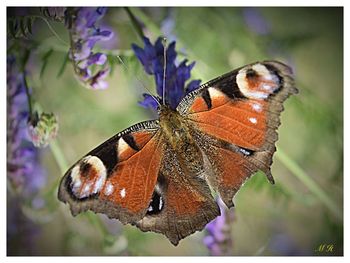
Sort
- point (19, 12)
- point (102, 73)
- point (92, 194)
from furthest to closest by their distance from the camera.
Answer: point (19, 12)
point (102, 73)
point (92, 194)

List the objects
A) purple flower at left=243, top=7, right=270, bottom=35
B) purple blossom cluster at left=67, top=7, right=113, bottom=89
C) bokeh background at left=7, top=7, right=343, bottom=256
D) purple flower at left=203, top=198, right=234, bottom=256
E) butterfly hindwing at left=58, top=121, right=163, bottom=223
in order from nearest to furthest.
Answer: butterfly hindwing at left=58, top=121, right=163, bottom=223
purple blossom cluster at left=67, top=7, right=113, bottom=89
purple flower at left=203, top=198, right=234, bottom=256
bokeh background at left=7, top=7, right=343, bottom=256
purple flower at left=243, top=7, right=270, bottom=35

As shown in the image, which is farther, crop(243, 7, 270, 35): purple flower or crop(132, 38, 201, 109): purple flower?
crop(243, 7, 270, 35): purple flower

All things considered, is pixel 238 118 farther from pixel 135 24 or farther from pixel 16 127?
pixel 16 127

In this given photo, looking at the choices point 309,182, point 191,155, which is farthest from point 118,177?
point 309,182

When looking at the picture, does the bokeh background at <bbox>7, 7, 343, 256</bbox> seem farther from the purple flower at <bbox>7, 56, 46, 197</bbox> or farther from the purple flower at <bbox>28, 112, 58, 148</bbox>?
the purple flower at <bbox>28, 112, 58, 148</bbox>

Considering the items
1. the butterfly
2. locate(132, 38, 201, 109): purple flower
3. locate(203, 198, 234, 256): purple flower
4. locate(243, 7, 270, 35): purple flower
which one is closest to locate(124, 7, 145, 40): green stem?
locate(132, 38, 201, 109): purple flower

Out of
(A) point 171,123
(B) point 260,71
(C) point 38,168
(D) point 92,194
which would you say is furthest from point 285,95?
(C) point 38,168

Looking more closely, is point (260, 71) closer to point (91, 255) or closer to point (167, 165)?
point (167, 165)

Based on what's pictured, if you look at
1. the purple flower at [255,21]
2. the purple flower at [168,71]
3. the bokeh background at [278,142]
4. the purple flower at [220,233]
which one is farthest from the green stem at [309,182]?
the purple flower at [255,21]
